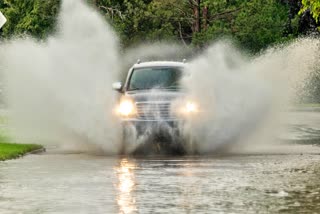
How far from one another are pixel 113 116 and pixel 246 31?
54.6 m

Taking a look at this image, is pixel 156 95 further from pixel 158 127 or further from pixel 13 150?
pixel 13 150

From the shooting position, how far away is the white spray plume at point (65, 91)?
2873 centimetres

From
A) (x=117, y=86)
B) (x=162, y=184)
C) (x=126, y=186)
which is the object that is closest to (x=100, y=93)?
(x=117, y=86)

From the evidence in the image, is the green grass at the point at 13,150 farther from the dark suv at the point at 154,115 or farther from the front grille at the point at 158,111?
the front grille at the point at 158,111

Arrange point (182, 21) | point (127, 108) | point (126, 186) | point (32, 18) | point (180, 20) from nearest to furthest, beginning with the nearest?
point (126, 186) < point (127, 108) < point (32, 18) < point (180, 20) < point (182, 21)

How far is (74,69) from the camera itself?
31.5m

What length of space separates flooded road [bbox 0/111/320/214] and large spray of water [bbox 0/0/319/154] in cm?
216

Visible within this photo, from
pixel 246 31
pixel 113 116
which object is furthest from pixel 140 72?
pixel 246 31

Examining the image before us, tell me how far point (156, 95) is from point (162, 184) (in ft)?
29.7

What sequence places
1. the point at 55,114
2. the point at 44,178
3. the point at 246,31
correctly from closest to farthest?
1. the point at 44,178
2. the point at 55,114
3. the point at 246,31

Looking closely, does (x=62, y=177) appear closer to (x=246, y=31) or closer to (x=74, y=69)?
(x=74, y=69)

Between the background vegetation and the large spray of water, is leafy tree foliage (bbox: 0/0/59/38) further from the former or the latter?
the large spray of water

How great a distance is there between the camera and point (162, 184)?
59.6 feet

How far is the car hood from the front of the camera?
88.6 ft
